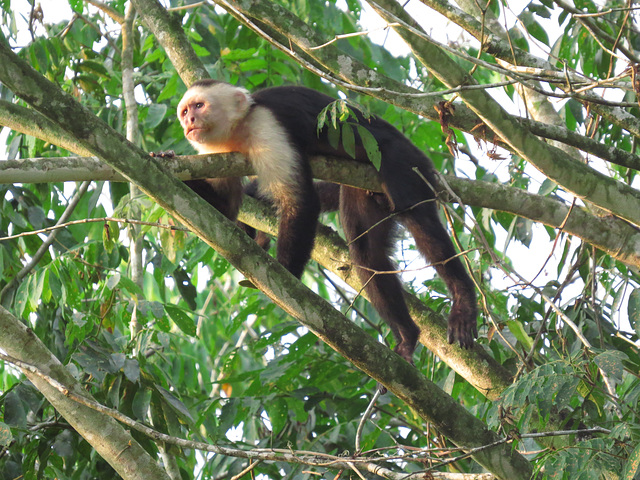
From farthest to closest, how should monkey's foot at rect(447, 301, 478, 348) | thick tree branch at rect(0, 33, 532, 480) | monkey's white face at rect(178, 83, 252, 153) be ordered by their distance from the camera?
monkey's white face at rect(178, 83, 252, 153), monkey's foot at rect(447, 301, 478, 348), thick tree branch at rect(0, 33, 532, 480)

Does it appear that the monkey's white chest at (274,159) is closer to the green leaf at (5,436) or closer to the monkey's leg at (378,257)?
the monkey's leg at (378,257)

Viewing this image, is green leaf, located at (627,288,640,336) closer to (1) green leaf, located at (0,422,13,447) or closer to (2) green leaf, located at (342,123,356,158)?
(2) green leaf, located at (342,123,356,158)

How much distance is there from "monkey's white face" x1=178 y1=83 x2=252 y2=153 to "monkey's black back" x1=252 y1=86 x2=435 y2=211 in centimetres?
19

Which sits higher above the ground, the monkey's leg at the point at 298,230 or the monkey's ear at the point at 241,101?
the monkey's ear at the point at 241,101

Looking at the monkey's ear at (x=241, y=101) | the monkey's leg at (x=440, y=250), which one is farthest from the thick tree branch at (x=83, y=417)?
the monkey's ear at (x=241, y=101)

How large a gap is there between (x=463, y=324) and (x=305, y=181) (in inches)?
42.4

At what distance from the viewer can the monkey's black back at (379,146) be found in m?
3.74

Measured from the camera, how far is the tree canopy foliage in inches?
85.0

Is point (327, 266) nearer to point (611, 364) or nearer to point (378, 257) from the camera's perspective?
point (378, 257)

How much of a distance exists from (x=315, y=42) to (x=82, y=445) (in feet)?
6.39

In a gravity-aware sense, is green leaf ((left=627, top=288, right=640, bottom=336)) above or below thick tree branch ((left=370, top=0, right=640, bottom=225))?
below

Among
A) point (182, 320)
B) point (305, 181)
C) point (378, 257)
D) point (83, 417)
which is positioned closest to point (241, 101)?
point (305, 181)

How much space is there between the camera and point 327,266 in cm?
392

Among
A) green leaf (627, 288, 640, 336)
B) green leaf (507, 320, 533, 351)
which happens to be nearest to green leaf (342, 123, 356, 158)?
green leaf (507, 320, 533, 351)
